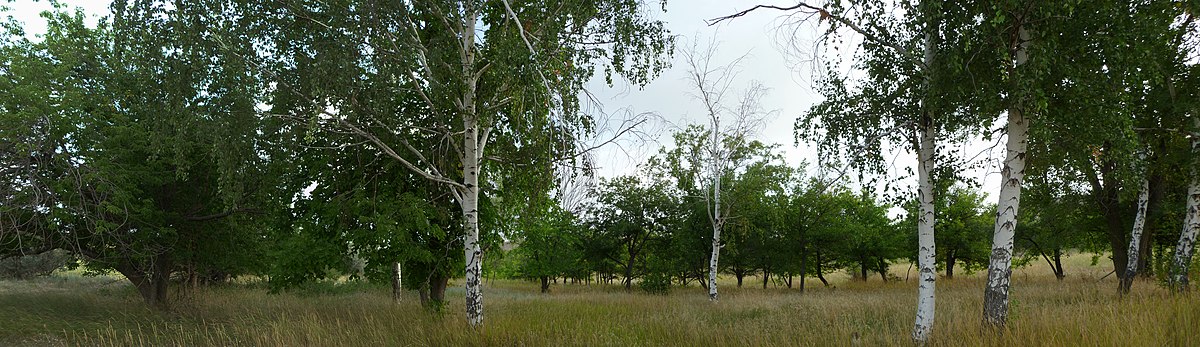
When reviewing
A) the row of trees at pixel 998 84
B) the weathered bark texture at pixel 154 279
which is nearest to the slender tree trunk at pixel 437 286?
the weathered bark texture at pixel 154 279

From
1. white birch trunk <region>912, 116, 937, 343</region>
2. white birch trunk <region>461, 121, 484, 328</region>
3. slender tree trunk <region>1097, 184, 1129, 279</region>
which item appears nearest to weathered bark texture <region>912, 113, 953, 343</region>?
white birch trunk <region>912, 116, 937, 343</region>

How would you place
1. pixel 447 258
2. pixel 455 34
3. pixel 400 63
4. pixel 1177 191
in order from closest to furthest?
1. pixel 400 63
2. pixel 455 34
3. pixel 447 258
4. pixel 1177 191

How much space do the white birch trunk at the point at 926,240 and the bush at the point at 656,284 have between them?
18.0 meters

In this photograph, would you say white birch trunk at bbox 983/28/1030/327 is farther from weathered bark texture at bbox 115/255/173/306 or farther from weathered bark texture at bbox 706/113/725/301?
weathered bark texture at bbox 115/255/173/306

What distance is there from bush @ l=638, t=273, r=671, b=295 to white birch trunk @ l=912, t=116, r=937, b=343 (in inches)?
708

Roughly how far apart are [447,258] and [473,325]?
3573mm

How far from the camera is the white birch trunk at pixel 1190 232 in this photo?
373 inches

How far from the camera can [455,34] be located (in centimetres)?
902

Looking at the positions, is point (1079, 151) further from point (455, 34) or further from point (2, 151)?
point (2, 151)

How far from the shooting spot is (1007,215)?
6.57 meters

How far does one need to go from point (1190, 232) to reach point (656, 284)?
17631mm

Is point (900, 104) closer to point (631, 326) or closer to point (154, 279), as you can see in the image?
point (631, 326)

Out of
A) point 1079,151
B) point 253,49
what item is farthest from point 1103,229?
point 253,49

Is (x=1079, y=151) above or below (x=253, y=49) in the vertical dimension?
below
